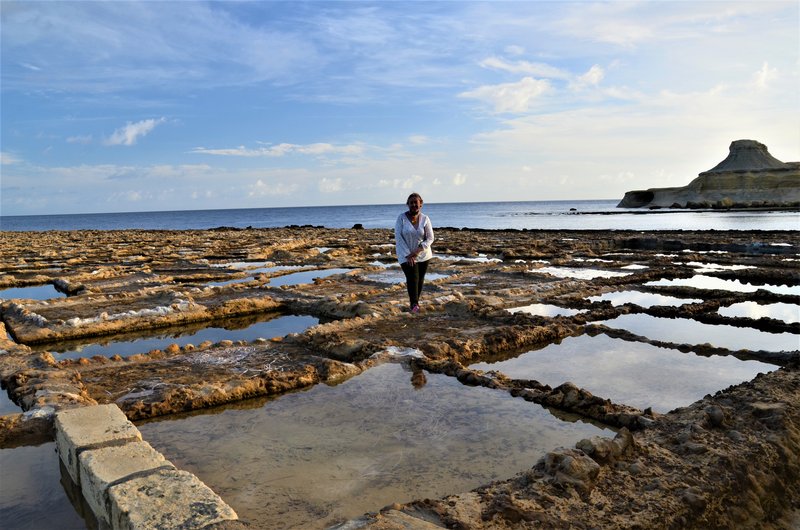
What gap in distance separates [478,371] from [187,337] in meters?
4.83

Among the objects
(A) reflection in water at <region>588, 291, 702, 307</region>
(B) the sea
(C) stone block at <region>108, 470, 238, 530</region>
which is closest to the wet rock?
(C) stone block at <region>108, 470, 238, 530</region>

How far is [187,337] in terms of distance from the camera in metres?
8.34

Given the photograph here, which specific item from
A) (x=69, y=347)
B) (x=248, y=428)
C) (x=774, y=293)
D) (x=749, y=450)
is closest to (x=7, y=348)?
(x=69, y=347)

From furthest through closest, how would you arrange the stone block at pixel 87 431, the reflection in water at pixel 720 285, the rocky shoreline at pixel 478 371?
the reflection in water at pixel 720 285 → the stone block at pixel 87 431 → the rocky shoreline at pixel 478 371

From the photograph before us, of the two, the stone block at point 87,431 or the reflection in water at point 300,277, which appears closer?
the stone block at point 87,431

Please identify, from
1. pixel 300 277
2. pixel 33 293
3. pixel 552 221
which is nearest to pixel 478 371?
pixel 300 277

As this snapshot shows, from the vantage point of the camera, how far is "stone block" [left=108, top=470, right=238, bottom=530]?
271 centimetres

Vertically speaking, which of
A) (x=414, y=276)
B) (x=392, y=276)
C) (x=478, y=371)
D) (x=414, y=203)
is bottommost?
(x=478, y=371)

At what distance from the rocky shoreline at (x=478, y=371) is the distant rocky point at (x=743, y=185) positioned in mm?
74611

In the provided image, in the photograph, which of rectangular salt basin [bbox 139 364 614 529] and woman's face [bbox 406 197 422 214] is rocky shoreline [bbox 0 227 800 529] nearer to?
rectangular salt basin [bbox 139 364 614 529]

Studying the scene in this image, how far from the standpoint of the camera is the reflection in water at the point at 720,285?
11.4 meters

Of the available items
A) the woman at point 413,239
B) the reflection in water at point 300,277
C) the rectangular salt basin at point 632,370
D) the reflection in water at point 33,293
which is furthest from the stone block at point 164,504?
the reflection in water at point 33,293

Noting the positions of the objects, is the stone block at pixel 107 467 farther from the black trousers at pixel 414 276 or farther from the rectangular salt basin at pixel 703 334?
the rectangular salt basin at pixel 703 334

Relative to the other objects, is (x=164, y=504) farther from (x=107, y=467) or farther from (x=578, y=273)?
(x=578, y=273)
